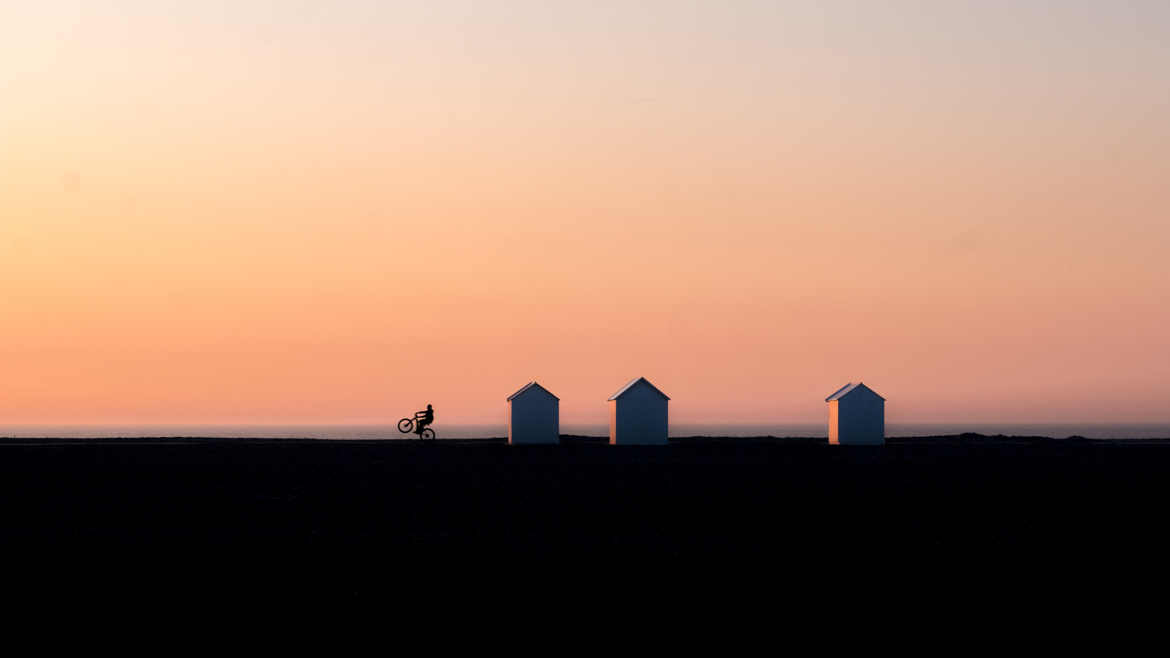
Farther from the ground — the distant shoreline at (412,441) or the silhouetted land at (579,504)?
the distant shoreline at (412,441)

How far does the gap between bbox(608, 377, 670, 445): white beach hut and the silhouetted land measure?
13.8 m

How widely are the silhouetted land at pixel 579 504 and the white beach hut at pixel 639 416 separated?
542 inches

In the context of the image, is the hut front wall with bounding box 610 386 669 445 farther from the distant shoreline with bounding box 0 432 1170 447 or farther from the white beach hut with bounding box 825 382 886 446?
the white beach hut with bounding box 825 382 886 446

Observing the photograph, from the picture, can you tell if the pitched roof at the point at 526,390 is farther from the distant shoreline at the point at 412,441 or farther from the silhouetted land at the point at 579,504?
the silhouetted land at the point at 579,504

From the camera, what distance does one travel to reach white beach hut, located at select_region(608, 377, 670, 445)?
2689 inches

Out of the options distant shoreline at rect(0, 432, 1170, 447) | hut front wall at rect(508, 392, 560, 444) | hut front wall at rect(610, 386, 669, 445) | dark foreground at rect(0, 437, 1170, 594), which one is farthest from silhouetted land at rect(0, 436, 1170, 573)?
hut front wall at rect(610, 386, 669, 445)

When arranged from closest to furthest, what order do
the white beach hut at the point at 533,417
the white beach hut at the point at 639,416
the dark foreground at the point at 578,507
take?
the dark foreground at the point at 578,507
the white beach hut at the point at 533,417
the white beach hut at the point at 639,416

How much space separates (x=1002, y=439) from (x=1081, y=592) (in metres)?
63.5

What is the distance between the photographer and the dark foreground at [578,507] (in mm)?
21938

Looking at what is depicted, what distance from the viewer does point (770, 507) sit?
29438 millimetres

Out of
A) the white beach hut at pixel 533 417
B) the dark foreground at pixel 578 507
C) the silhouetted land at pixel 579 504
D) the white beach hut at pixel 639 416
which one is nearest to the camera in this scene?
the dark foreground at pixel 578 507

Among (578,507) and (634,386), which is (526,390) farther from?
(578,507)

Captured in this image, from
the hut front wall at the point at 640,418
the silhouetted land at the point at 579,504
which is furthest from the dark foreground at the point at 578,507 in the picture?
the hut front wall at the point at 640,418

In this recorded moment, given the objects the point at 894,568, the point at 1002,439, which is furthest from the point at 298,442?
the point at 894,568
